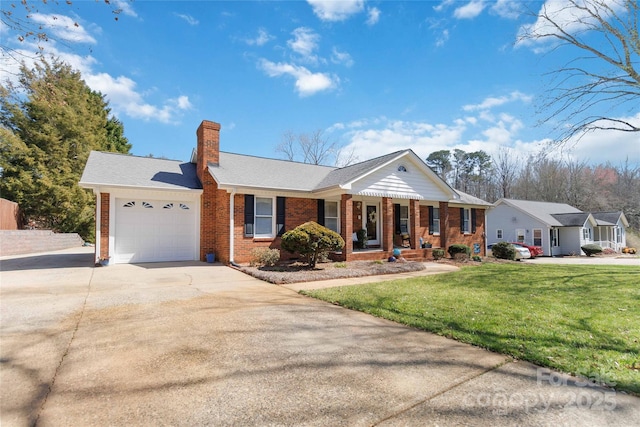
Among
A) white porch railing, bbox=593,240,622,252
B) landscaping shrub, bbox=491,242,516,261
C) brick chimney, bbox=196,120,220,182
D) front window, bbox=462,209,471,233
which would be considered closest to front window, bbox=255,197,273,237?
brick chimney, bbox=196,120,220,182

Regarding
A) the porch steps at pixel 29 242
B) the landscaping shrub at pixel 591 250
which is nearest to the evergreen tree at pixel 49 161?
the porch steps at pixel 29 242

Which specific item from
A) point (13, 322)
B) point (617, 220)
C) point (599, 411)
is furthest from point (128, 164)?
point (617, 220)

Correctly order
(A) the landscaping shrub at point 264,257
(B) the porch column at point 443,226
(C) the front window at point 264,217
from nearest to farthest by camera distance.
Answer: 1. (A) the landscaping shrub at point 264,257
2. (C) the front window at point 264,217
3. (B) the porch column at point 443,226

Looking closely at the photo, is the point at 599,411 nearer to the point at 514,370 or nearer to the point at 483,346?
the point at 514,370

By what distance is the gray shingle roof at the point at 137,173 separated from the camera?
38.4 feet

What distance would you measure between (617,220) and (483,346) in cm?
4589

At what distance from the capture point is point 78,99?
24.8 metres

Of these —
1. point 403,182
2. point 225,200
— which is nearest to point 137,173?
point 225,200

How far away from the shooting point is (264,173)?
14.4 meters

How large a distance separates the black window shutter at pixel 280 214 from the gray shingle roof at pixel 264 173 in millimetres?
614

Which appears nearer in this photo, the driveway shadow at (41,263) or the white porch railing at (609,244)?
the driveway shadow at (41,263)

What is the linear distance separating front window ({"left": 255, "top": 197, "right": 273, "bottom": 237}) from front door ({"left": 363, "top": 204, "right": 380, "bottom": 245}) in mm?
5599

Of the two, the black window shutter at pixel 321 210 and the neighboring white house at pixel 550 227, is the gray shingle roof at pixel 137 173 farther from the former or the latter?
the neighboring white house at pixel 550 227

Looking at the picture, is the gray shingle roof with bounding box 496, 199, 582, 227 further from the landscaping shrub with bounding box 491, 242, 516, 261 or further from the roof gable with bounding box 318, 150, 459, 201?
the roof gable with bounding box 318, 150, 459, 201
